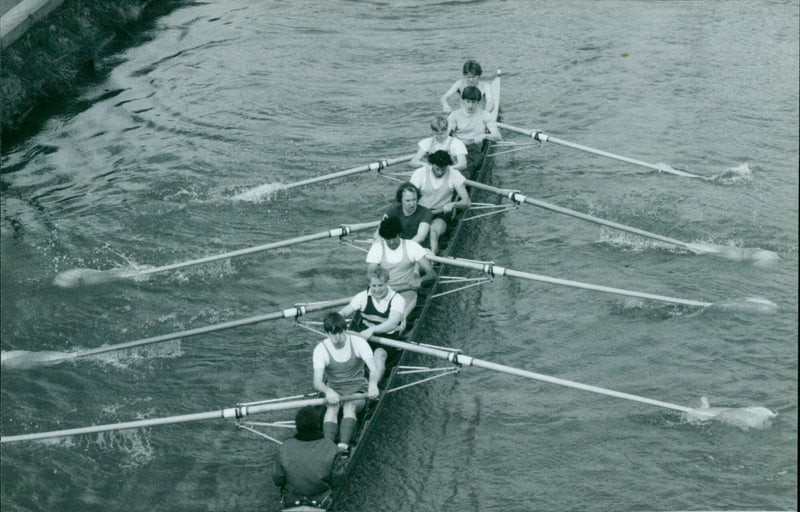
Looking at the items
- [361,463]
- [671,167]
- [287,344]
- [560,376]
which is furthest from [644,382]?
[671,167]

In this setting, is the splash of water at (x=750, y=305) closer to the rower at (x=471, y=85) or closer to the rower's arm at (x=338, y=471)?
the rower at (x=471, y=85)

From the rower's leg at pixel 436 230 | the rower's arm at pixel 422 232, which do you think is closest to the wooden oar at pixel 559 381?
the rower's arm at pixel 422 232

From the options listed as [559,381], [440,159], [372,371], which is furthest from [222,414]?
[440,159]

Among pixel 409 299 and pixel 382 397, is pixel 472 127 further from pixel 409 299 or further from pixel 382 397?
pixel 382 397

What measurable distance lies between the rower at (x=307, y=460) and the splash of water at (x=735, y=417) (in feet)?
18.1

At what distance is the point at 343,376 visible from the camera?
1205cm

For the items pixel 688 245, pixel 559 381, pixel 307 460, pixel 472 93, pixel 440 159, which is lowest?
pixel 688 245

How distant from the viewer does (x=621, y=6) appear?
29.2 metres

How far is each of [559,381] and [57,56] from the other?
17931mm

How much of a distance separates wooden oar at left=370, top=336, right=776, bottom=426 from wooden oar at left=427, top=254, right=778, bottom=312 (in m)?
1.98

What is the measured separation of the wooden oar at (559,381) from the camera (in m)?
12.6

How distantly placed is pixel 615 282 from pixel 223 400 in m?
7.16

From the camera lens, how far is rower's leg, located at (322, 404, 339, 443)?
11.7 meters

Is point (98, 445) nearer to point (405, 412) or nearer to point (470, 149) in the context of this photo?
point (405, 412)
